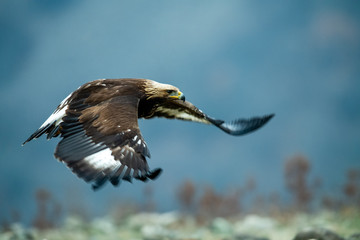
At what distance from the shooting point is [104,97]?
5711 millimetres

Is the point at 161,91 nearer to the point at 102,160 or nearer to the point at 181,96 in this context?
the point at 181,96

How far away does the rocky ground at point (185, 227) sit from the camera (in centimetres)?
761

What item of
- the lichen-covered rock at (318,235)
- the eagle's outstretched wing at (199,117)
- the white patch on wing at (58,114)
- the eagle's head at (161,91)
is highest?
the eagle's outstretched wing at (199,117)

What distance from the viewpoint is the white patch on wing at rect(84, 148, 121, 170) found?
4609 mm

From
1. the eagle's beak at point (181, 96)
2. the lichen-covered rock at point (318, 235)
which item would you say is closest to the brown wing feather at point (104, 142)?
the eagle's beak at point (181, 96)

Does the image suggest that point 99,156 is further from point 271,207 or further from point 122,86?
point 271,207

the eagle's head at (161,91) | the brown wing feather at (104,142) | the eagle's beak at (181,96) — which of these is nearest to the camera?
the brown wing feather at (104,142)

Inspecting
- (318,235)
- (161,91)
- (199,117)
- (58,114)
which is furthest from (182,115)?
(318,235)

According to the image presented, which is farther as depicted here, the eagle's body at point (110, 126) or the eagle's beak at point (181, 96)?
the eagle's beak at point (181, 96)

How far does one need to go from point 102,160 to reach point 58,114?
56.3 inches

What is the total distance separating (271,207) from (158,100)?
5.21 meters

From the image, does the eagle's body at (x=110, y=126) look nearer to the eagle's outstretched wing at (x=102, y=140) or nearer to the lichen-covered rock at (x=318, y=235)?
the eagle's outstretched wing at (x=102, y=140)

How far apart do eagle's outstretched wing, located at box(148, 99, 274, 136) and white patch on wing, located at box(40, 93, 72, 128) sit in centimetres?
131

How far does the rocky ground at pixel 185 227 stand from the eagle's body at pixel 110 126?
2.17 m
